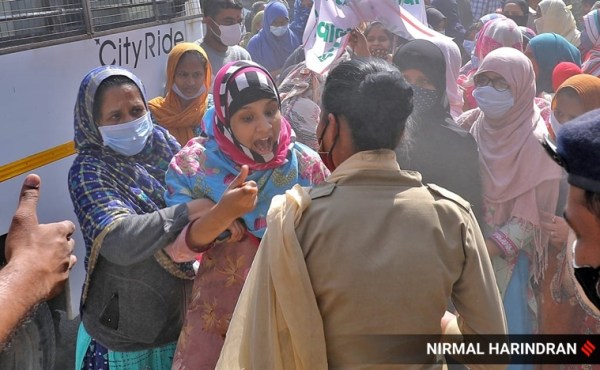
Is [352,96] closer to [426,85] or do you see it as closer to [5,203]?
[426,85]

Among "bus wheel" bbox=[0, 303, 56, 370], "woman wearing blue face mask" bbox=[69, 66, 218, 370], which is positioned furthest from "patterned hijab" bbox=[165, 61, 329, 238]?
"bus wheel" bbox=[0, 303, 56, 370]

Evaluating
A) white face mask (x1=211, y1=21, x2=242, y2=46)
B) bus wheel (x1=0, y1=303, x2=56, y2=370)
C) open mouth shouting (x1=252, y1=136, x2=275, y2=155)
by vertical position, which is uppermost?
open mouth shouting (x1=252, y1=136, x2=275, y2=155)

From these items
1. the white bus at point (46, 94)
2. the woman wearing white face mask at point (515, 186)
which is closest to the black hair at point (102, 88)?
the white bus at point (46, 94)

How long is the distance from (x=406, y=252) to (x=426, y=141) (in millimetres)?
1617

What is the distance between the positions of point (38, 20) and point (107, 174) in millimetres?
1536

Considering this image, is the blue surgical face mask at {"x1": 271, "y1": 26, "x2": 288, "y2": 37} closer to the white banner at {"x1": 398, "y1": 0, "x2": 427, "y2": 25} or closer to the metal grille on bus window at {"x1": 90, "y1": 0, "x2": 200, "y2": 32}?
the metal grille on bus window at {"x1": 90, "y1": 0, "x2": 200, "y2": 32}

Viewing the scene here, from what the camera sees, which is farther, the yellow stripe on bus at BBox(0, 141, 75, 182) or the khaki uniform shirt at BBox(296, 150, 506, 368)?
the yellow stripe on bus at BBox(0, 141, 75, 182)

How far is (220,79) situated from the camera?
2.73 m

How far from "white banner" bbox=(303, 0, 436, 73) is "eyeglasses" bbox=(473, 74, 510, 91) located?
1.81 feet

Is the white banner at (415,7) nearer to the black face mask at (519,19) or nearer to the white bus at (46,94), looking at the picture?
the white bus at (46,94)

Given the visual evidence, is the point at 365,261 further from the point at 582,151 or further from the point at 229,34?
the point at 229,34

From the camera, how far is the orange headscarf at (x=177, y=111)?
443 cm

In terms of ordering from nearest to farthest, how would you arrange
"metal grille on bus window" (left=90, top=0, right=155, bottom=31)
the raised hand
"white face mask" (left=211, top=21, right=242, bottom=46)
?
1. the raised hand
2. "metal grille on bus window" (left=90, top=0, right=155, bottom=31)
3. "white face mask" (left=211, top=21, right=242, bottom=46)

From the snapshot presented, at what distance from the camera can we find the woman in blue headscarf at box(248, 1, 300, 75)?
24.1 feet
